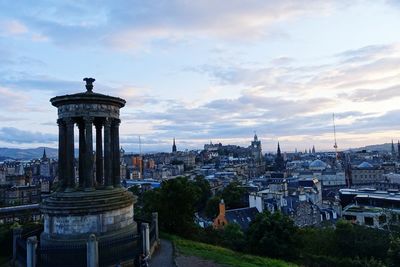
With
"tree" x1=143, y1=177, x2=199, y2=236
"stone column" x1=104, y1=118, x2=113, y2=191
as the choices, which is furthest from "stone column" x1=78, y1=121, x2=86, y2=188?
"tree" x1=143, y1=177, x2=199, y2=236

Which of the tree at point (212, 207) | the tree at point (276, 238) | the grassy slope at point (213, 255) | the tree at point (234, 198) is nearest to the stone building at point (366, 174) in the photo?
the tree at point (234, 198)

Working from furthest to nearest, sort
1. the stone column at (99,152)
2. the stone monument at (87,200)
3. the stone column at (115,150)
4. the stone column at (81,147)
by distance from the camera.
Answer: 1. the stone column at (99,152)
2. the stone column at (115,150)
3. the stone column at (81,147)
4. the stone monument at (87,200)

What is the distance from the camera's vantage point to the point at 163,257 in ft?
68.1

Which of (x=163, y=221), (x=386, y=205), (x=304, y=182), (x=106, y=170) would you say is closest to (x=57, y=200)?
(x=106, y=170)

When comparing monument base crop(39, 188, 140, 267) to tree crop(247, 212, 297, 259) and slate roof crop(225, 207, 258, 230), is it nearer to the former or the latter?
tree crop(247, 212, 297, 259)

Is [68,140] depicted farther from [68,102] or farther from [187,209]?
[187,209]

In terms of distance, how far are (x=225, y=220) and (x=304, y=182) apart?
49527 millimetres

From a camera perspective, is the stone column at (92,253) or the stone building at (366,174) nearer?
the stone column at (92,253)

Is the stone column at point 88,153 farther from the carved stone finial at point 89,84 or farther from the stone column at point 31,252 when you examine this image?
the stone column at point 31,252

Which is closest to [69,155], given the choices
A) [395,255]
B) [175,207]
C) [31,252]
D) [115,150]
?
[115,150]

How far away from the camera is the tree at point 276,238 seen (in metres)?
30.8

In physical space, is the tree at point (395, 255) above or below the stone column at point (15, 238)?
below

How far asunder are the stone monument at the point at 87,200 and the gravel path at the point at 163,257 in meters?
1.39

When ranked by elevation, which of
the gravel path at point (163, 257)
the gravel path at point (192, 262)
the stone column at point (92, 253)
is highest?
the stone column at point (92, 253)
